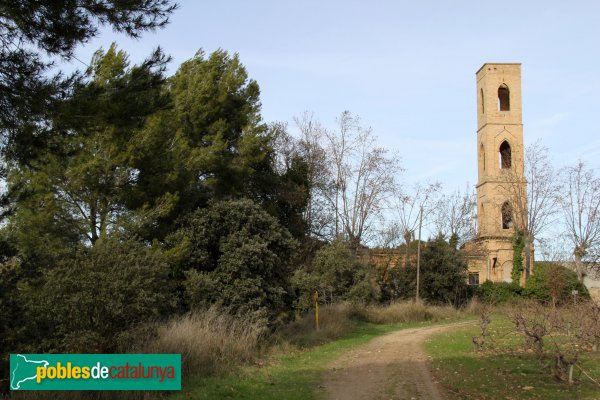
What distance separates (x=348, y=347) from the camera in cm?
2033

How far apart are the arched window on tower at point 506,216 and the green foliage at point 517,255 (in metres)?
4.21

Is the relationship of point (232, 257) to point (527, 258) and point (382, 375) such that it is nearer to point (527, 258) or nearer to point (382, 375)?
point (382, 375)

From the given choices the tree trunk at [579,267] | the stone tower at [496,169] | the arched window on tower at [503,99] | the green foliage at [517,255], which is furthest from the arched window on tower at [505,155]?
the tree trunk at [579,267]

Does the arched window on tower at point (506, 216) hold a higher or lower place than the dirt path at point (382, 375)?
higher

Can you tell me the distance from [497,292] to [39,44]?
42690 millimetres

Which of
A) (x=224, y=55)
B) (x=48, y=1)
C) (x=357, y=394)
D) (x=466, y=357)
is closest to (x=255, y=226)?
(x=466, y=357)

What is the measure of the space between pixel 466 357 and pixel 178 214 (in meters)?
11.7

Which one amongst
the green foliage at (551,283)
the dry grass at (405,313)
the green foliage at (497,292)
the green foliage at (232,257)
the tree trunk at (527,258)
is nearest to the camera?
the green foliage at (232,257)

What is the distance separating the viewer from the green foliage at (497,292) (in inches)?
1766

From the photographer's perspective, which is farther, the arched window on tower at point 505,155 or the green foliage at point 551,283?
the arched window on tower at point 505,155

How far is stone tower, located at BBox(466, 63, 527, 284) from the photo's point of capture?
54.1 metres

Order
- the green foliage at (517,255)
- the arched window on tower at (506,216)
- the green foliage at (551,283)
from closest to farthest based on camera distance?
the green foliage at (551,283) → the green foliage at (517,255) → the arched window on tower at (506,216)

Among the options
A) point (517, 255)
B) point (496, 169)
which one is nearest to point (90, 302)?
point (517, 255)

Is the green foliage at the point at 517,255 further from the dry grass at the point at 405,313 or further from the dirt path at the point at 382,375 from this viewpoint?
the dirt path at the point at 382,375
